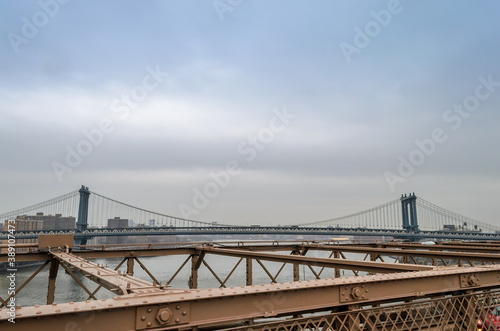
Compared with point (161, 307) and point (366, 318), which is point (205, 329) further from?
point (366, 318)

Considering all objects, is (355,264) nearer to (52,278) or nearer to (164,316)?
(164,316)

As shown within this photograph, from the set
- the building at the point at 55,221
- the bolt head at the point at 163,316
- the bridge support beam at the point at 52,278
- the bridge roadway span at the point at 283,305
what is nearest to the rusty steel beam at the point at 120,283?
the bridge roadway span at the point at 283,305

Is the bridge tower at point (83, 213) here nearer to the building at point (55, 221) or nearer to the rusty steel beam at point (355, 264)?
the building at point (55, 221)

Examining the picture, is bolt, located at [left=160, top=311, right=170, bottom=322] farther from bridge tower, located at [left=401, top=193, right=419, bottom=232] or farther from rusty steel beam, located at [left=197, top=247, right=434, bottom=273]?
bridge tower, located at [left=401, top=193, right=419, bottom=232]

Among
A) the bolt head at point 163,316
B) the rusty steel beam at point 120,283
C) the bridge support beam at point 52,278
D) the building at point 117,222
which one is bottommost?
the bridge support beam at point 52,278

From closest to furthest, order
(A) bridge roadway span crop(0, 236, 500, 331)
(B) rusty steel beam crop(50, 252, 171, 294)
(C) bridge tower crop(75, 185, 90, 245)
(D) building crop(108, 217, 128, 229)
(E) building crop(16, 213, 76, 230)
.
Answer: (A) bridge roadway span crop(0, 236, 500, 331) < (B) rusty steel beam crop(50, 252, 171, 294) < (C) bridge tower crop(75, 185, 90, 245) < (E) building crop(16, 213, 76, 230) < (D) building crop(108, 217, 128, 229)

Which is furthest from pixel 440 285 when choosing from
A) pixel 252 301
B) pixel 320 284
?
pixel 252 301

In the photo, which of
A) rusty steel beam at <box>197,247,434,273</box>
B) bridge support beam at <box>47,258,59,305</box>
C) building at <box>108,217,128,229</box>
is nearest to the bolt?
rusty steel beam at <box>197,247,434,273</box>
